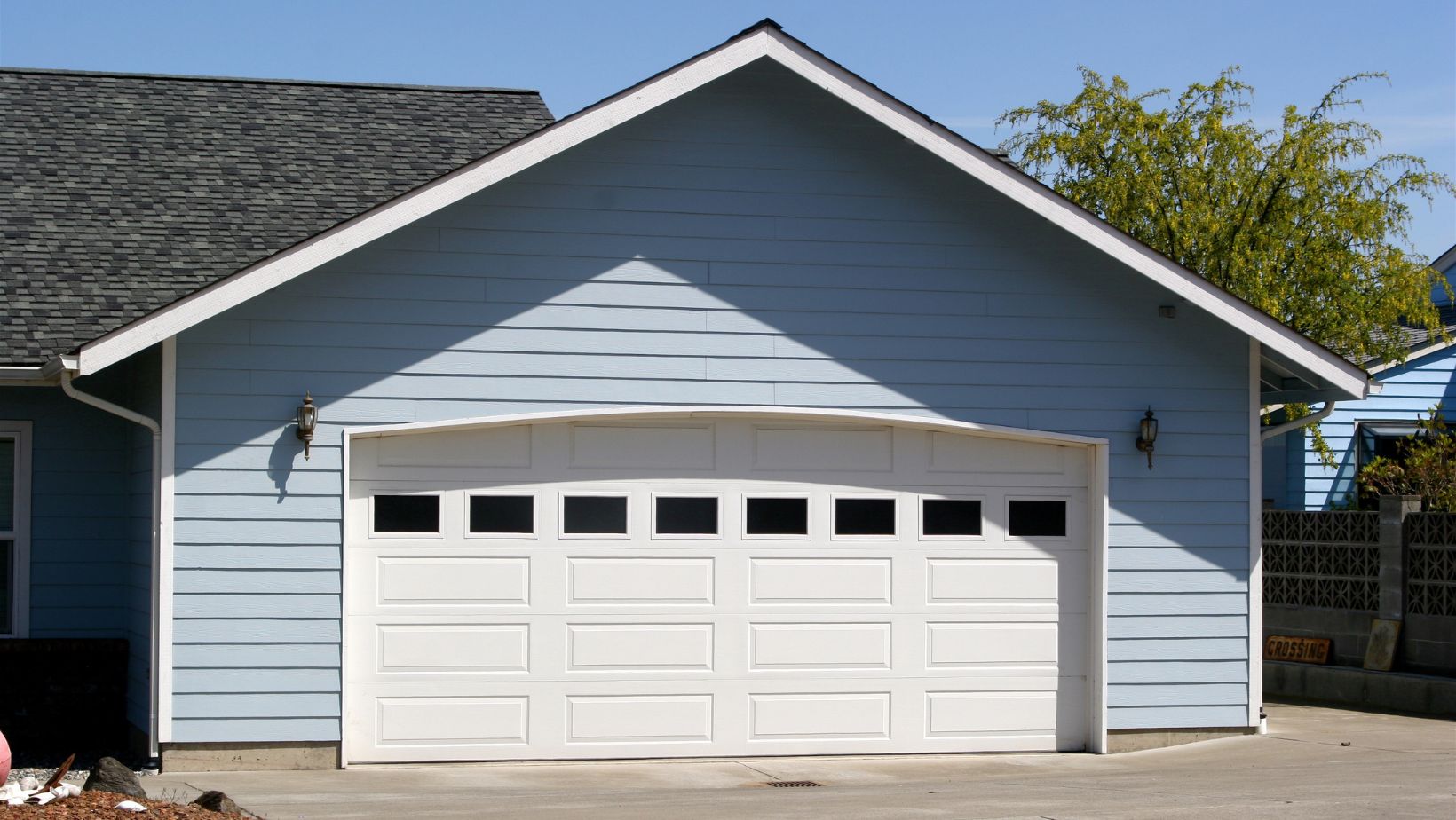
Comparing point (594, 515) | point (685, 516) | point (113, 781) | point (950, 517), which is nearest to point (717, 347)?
point (685, 516)

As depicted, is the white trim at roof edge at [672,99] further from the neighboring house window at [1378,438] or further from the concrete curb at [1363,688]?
the neighboring house window at [1378,438]

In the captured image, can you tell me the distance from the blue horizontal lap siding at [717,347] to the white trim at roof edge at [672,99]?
1.32ft

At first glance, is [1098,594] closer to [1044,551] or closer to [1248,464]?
[1044,551]

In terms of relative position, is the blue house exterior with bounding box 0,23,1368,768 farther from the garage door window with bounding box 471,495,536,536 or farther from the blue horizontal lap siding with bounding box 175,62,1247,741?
the garage door window with bounding box 471,495,536,536

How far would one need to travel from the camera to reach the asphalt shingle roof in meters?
12.3

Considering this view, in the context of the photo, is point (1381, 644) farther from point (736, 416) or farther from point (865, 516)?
point (736, 416)

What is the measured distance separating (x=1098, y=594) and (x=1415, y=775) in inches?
95.4

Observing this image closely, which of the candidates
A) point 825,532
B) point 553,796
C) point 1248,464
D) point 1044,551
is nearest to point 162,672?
point 553,796

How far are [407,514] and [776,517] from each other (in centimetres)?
256

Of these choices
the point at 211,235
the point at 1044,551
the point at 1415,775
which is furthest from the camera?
the point at 211,235

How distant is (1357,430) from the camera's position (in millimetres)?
20422

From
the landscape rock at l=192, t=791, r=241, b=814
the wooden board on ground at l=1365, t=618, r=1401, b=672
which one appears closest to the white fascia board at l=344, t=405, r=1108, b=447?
the landscape rock at l=192, t=791, r=241, b=814

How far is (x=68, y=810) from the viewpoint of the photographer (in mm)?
7734

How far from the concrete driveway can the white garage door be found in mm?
308
